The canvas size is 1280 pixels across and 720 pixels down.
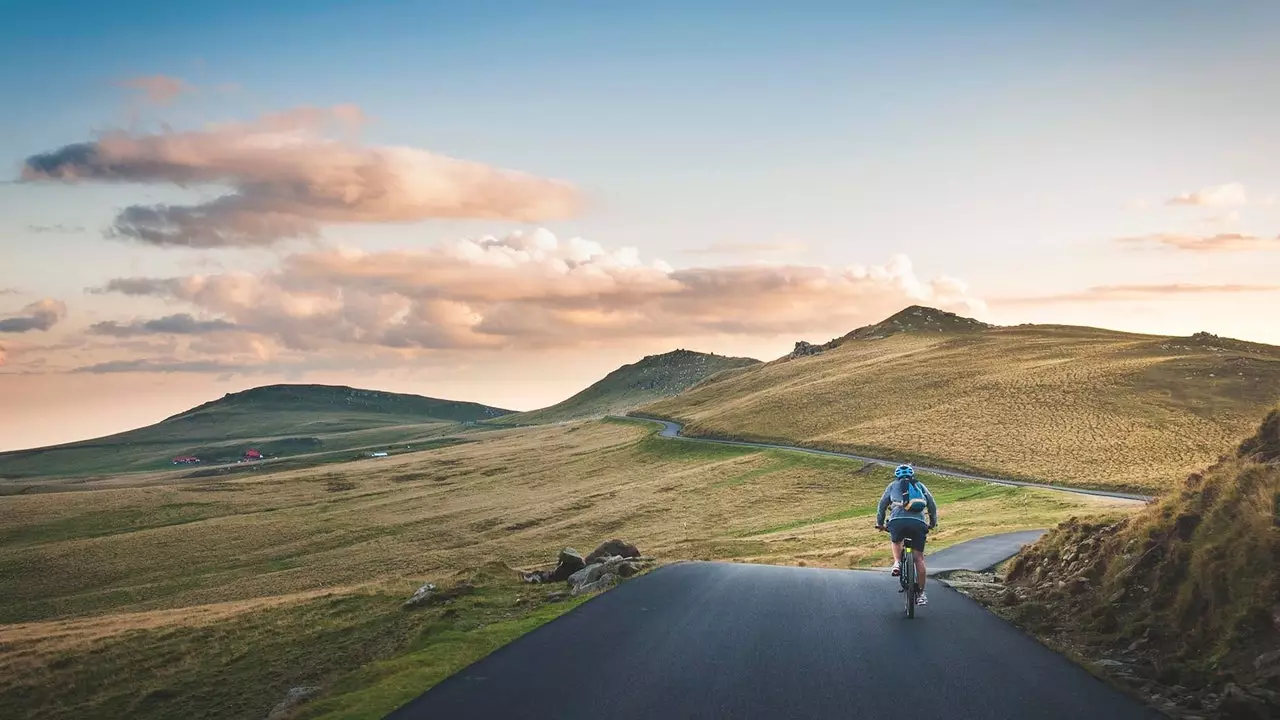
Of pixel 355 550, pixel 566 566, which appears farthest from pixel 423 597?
pixel 355 550

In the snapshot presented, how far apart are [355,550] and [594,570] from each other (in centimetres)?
5415

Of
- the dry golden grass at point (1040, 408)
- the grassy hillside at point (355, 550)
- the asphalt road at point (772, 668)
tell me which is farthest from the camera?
the dry golden grass at point (1040, 408)

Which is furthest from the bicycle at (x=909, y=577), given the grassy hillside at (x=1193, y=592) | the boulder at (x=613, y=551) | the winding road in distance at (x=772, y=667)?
the boulder at (x=613, y=551)

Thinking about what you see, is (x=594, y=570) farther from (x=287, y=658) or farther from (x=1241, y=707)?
(x=1241, y=707)

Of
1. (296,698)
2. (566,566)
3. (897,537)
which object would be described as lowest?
(296,698)

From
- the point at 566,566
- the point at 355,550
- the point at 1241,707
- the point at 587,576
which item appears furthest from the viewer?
the point at 355,550

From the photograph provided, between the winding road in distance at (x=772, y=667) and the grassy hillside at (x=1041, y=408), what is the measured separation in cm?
4444

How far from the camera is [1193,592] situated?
47.5 ft

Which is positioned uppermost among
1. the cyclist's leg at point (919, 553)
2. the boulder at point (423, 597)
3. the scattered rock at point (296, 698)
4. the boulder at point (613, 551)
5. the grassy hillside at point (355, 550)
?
the cyclist's leg at point (919, 553)

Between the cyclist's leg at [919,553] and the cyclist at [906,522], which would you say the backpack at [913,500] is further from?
the cyclist's leg at [919,553]

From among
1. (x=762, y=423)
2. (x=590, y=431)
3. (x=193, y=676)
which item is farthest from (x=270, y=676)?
(x=590, y=431)

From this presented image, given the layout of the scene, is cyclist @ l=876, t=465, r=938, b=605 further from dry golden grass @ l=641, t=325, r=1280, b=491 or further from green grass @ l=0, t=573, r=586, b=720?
dry golden grass @ l=641, t=325, r=1280, b=491

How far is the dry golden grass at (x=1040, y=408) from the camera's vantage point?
7281 centimetres

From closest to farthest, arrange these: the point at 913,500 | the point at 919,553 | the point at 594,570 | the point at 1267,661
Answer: the point at 1267,661, the point at 919,553, the point at 913,500, the point at 594,570
